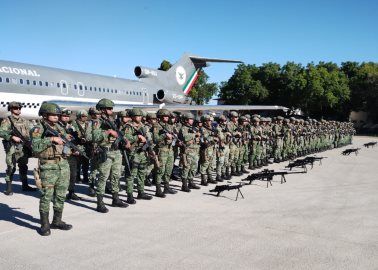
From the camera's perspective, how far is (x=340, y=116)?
51.8 metres

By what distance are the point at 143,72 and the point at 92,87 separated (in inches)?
261

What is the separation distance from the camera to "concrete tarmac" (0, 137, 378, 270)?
4512 mm

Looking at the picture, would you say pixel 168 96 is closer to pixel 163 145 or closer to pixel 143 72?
pixel 143 72

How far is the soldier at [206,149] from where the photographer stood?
9453 millimetres

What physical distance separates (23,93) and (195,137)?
36.1 feet

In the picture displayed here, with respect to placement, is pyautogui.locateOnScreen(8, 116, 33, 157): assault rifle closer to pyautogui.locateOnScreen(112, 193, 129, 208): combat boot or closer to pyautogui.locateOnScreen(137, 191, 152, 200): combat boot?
pyautogui.locateOnScreen(112, 193, 129, 208): combat boot

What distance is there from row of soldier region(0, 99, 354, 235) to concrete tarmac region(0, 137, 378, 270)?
47 cm

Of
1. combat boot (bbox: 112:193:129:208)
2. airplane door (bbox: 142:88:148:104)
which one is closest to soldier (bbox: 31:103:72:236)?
combat boot (bbox: 112:193:129:208)

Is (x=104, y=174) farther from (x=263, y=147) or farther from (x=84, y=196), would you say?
(x=263, y=147)

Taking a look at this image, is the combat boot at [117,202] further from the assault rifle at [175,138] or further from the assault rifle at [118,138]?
the assault rifle at [175,138]

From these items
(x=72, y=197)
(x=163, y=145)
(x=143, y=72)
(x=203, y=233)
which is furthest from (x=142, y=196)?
(x=143, y=72)

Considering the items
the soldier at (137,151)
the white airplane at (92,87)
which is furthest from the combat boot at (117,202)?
the white airplane at (92,87)

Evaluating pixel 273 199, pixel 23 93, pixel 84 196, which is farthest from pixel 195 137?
pixel 23 93

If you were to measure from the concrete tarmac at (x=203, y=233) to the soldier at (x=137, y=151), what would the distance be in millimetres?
366
